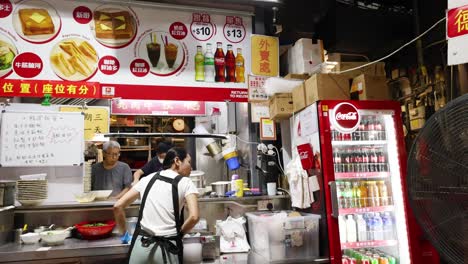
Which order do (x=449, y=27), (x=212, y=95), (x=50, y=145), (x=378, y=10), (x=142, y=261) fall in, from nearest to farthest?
(x=449, y=27) → (x=142, y=261) → (x=50, y=145) → (x=212, y=95) → (x=378, y=10)

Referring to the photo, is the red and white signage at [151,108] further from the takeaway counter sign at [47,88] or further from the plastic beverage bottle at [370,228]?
the plastic beverage bottle at [370,228]

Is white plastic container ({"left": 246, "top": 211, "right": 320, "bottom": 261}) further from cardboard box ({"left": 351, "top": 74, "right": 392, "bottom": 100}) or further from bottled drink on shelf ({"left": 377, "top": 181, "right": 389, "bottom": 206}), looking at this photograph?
cardboard box ({"left": 351, "top": 74, "right": 392, "bottom": 100})

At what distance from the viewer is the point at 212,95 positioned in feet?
13.0

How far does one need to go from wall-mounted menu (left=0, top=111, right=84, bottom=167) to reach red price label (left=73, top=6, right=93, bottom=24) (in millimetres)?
→ 1071

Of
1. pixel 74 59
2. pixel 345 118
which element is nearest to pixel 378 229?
pixel 345 118

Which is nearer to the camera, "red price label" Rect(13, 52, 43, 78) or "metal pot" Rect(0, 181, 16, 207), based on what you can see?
"metal pot" Rect(0, 181, 16, 207)

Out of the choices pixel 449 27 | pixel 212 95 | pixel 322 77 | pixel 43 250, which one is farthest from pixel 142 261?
pixel 449 27

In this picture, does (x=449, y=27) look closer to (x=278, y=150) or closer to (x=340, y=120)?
(x=340, y=120)

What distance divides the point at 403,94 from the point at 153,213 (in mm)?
3952

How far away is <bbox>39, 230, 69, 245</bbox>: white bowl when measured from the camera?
288 cm

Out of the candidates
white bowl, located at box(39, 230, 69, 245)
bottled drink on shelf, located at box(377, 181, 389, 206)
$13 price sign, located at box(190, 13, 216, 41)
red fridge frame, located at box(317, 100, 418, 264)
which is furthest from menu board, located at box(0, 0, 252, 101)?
bottled drink on shelf, located at box(377, 181, 389, 206)

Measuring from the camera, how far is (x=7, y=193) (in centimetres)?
302

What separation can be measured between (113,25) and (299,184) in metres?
2.61

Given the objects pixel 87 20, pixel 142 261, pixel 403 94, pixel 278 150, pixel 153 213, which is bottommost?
pixel 142 261
